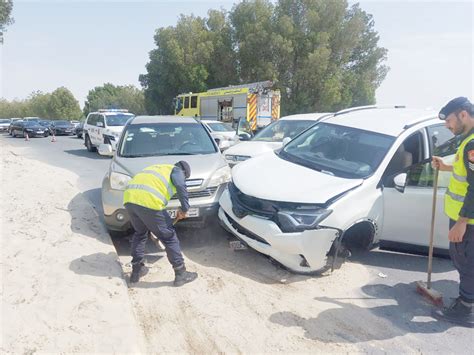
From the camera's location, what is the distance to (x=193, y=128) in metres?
6.64

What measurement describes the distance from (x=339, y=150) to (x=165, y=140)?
2790mm

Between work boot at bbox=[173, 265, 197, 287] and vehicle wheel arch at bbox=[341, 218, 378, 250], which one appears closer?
work boot at bbox=[173, 265, 197, 287]

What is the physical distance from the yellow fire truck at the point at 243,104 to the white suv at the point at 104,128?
751 cm

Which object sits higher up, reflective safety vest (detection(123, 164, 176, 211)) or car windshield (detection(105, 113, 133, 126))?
car windshield (detection(105, 113, 133, 126))

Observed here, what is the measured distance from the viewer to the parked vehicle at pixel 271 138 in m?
8.43

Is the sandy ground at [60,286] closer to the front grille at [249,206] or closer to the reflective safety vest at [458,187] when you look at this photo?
the front grille at [249,206]

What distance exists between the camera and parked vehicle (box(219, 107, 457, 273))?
4.01m

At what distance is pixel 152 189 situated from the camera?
3.91m

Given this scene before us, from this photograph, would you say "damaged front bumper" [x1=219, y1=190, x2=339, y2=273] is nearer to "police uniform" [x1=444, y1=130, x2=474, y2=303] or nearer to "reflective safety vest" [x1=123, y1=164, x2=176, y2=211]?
"reflective safety vest" [x1=123, y1=164, x2=176, y2=211]

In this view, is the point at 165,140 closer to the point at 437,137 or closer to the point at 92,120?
the point at 437,137

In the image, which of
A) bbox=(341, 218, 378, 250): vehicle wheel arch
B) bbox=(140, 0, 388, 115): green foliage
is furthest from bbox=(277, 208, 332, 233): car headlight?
bbox=(140, 0, 388, 115): green foliage

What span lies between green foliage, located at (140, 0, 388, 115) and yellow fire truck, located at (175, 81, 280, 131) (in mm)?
9443

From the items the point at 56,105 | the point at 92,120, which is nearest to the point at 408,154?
the point at 92,120

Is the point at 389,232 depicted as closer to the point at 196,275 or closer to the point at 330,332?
the point at 330,332
